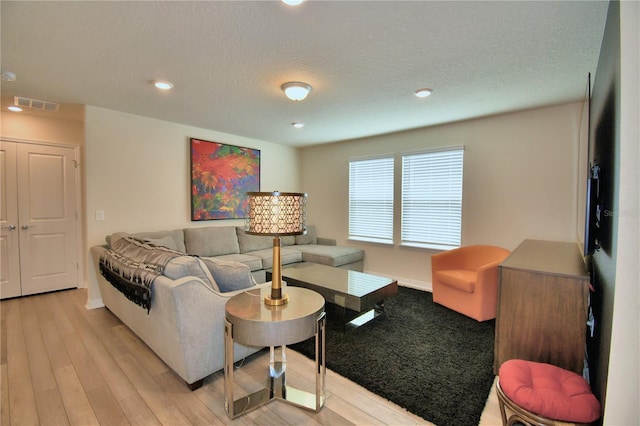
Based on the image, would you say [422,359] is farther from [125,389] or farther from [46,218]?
[46,218]

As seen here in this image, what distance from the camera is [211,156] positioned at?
435cm

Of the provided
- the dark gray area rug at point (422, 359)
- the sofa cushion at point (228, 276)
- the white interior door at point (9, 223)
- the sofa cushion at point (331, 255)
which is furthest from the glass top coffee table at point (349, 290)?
the white interior door at point (9, 223)

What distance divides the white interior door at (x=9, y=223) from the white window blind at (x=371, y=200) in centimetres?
459

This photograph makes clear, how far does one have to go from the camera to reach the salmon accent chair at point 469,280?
9.70 ft

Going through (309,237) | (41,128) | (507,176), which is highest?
(41,128)

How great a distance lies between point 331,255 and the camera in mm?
4305

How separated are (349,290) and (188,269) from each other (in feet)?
4.87

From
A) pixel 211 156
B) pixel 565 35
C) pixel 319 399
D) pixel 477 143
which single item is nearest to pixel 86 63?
pixel 211 156

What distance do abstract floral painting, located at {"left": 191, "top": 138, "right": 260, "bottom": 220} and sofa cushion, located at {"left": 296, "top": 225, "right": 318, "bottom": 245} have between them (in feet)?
3.66

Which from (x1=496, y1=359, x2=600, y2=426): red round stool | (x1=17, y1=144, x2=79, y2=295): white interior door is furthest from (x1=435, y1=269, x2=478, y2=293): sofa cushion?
(x1=17, y1=144, x2=79, y2=295): white interior door

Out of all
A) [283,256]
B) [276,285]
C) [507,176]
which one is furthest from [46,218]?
[507,176]

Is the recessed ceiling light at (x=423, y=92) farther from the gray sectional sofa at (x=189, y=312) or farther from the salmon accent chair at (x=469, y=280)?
the gray sectional sofa at (x=189, y=312)

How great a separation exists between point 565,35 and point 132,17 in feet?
8.73

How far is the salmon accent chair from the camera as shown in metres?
2.96
